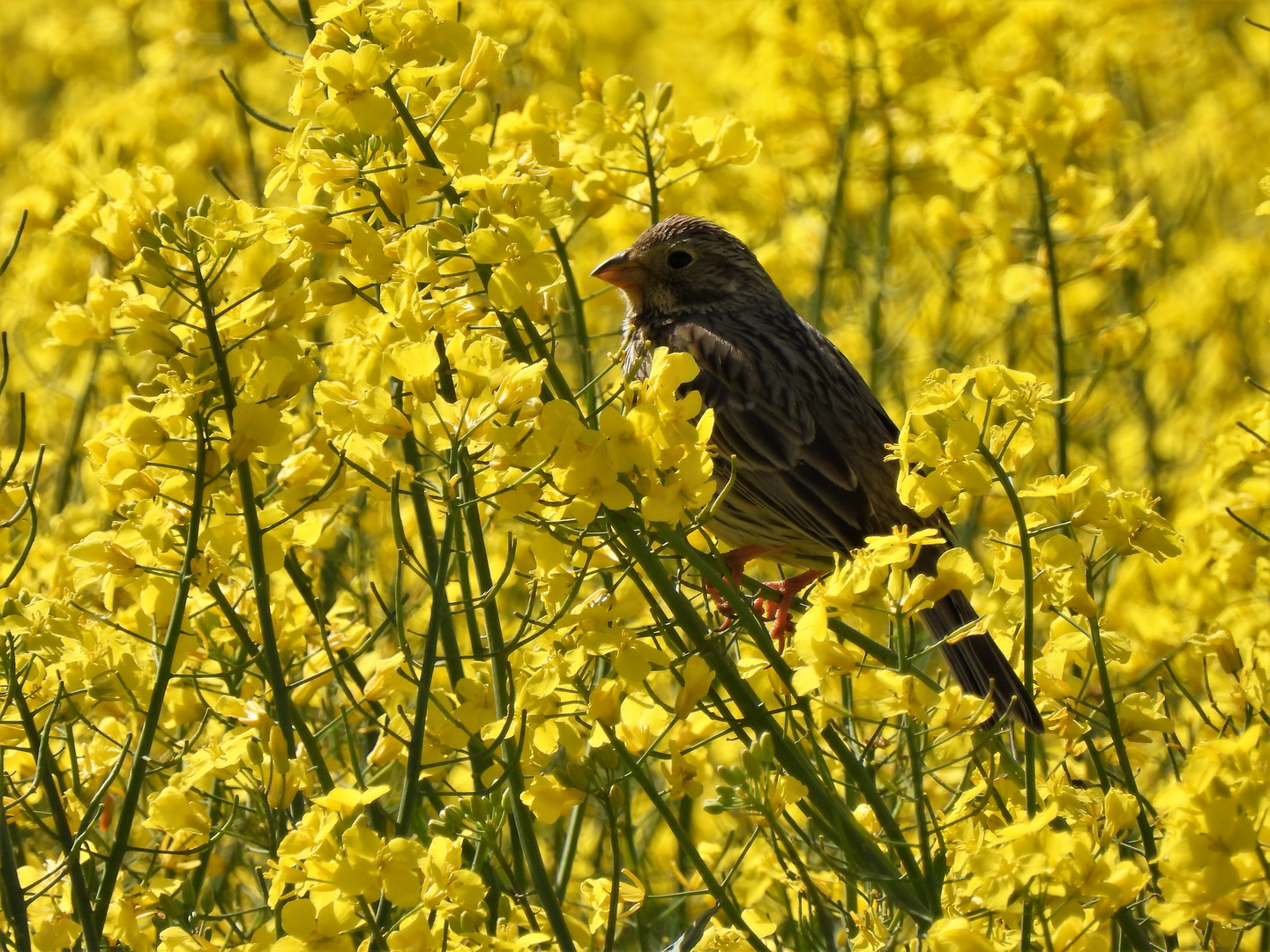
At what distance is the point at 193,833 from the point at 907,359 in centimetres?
364

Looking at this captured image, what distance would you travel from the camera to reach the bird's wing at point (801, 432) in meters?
4.20

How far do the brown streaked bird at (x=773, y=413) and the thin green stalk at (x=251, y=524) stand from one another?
1735 mm

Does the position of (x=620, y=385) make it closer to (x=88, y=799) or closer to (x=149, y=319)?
(x=149, y=319)

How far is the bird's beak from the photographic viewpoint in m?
4.61

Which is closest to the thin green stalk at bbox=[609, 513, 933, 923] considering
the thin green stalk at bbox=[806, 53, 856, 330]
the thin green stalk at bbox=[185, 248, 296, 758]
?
the thin green stalk at bbox=[185, 248, 296, 758]

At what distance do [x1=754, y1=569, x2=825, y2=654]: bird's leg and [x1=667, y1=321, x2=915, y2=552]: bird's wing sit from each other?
20.1 inches

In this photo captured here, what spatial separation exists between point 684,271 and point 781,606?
1.98m

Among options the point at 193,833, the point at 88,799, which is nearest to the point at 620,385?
the point at 193,833

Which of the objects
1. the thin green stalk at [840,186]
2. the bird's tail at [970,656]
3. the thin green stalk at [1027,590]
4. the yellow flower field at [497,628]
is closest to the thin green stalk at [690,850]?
the yellow flower field at [497,628]

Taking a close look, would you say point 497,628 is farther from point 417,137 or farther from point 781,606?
point 781,606

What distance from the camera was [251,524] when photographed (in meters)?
2.17

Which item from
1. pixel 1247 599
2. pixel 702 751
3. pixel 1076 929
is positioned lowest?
pixel 1076 929

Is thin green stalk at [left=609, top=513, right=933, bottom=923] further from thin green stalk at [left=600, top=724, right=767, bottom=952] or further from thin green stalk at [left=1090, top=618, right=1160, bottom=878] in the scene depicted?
thin green stalk at [left=1090, top=618, right=1160, bottom=878]

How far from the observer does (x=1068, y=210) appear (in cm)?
399
